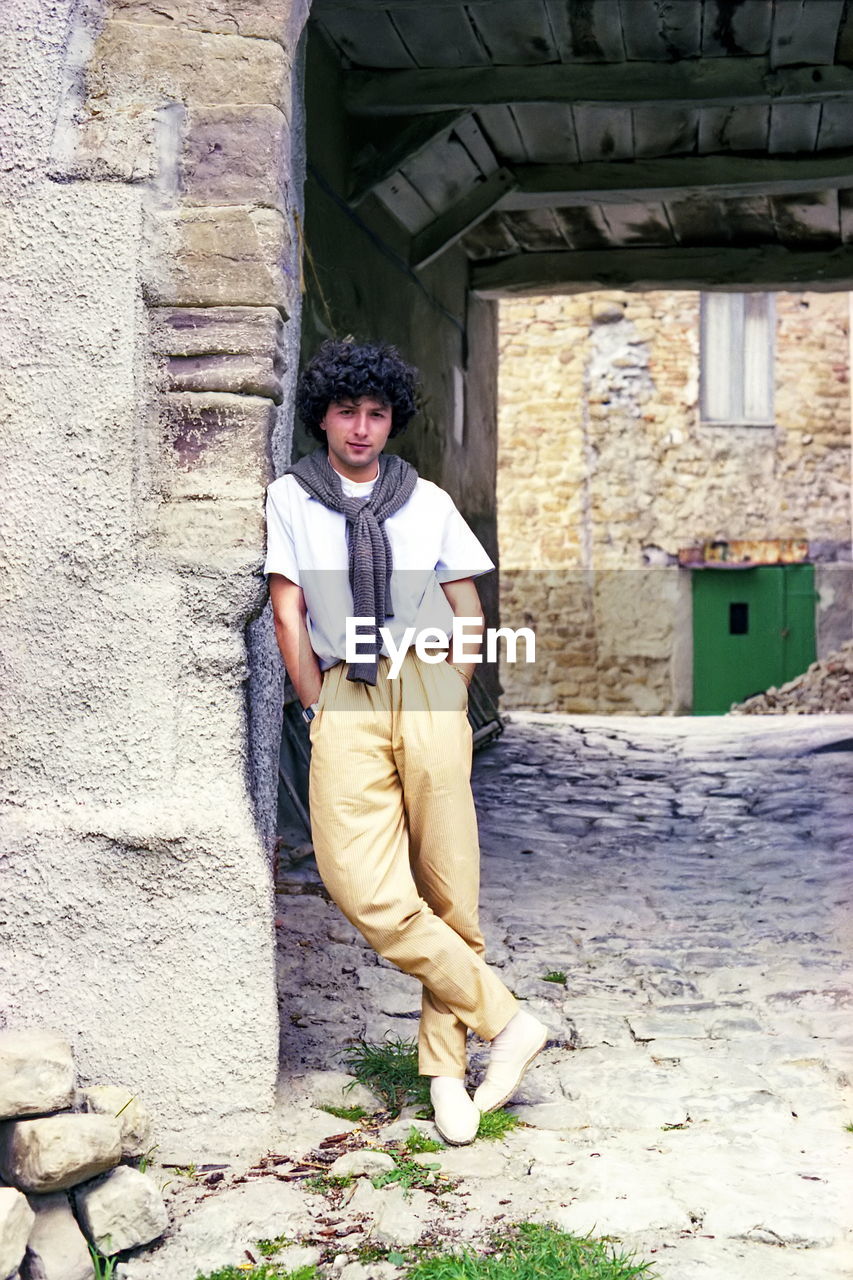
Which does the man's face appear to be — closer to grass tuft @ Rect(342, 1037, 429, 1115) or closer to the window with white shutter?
grass tuft @ Rect(342, 1037, 429, 1115)

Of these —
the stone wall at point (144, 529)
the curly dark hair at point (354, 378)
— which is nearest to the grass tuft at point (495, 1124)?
the stone wall at point (144, 529)

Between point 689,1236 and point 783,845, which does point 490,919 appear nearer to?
point 783,845

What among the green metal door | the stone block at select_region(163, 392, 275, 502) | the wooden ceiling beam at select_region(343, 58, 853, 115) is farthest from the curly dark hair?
the green metal door

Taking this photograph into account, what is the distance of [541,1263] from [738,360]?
12813 millimetres

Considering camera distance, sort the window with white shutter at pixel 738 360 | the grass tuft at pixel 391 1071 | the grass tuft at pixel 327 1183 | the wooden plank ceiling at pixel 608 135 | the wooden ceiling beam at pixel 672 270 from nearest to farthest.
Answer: the grass tuft at pixel 327 1183
the grass tuft at pixel 391 1071
the wooden plank ceiling at pixel 608 135
the wooden ceiling beam at pixel 672 270
the window with white shutter at pixel 738 360

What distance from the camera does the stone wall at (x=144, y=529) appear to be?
2.73 metres

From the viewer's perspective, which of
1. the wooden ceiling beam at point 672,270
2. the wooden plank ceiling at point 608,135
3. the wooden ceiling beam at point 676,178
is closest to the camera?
the wooden plank ceiling at point 608,135

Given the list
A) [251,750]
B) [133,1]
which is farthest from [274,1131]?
[133,1]

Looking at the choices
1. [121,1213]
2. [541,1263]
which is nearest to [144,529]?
[121,1213]

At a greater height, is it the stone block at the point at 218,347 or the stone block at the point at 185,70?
the stone block at the point at 185,70

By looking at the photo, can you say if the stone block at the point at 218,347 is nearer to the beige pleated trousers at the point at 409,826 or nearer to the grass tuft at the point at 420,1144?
the beige pleated trousers at the point at 409,826

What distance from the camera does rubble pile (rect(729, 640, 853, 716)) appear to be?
10.9 metres

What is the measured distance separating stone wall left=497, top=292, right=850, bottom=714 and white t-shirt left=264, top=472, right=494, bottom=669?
11.0 meters

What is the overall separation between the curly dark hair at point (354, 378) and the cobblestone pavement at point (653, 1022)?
1515 millimetres
